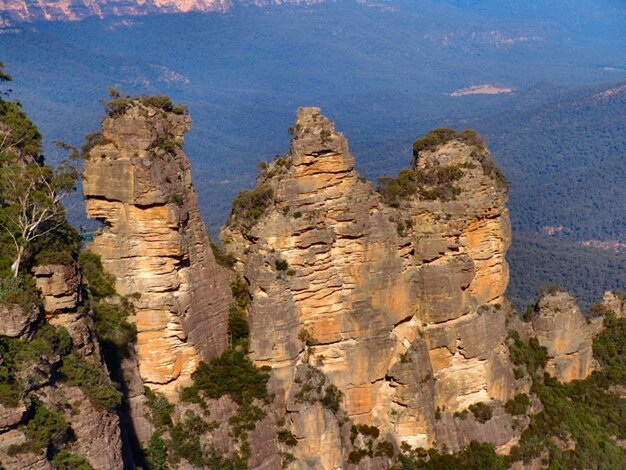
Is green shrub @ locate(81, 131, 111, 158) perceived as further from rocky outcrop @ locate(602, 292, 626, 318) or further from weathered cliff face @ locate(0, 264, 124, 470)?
rocky outcrop @ locate(602, 292, 626, 318)

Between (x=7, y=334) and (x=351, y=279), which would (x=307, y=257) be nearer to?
(x=351, y=279)

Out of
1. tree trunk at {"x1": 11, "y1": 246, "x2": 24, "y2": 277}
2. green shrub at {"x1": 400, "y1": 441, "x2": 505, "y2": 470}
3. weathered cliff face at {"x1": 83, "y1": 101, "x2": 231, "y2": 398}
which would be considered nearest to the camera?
tree trunk at {"x1": 11, "y1": 246, "x2": 24, "y2": 277}

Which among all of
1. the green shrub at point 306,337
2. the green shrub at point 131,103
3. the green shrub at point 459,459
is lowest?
the green shrub at point 459,459

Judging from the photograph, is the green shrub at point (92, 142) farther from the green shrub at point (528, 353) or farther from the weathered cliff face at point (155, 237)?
the green shrub at point (528, 353)

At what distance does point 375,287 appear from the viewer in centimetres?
2919

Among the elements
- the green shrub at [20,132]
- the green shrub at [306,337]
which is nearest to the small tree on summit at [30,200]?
the green shrub at [20,132]

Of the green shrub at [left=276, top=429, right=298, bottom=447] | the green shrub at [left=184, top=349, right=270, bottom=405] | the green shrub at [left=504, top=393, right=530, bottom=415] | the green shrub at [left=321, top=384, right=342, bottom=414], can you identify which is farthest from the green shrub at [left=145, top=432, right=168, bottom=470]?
the green shrub at [left=504, top=393, right=530, bottom=415]

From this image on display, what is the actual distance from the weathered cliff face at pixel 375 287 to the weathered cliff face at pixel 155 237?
2.36 meters

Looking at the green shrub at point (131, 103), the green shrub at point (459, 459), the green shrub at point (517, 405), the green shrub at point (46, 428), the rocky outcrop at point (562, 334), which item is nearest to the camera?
the green shrub at point (46, 428)

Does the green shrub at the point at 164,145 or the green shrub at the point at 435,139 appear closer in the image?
the green shrub at the point at 164,145

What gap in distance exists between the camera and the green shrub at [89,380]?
19.9 meters

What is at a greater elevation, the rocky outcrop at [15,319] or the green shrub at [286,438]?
the rocky outcrop at [15,319]

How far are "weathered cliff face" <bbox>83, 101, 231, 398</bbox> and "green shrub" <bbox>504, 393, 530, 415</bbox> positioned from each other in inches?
570

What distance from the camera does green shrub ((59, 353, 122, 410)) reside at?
19875 mm
